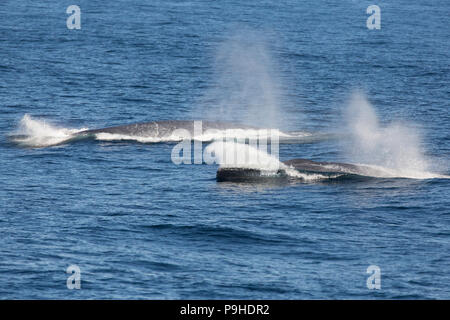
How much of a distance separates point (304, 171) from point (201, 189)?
18.1 feet

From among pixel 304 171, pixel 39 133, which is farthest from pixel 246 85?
pixel 304 171

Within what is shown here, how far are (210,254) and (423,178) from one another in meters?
15.5

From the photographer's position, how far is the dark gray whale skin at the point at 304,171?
45469mm

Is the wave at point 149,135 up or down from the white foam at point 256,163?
up

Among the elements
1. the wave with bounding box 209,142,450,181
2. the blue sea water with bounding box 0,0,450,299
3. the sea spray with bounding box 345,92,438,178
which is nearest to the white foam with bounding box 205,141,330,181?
the wave with bounding box 209,142,450,181

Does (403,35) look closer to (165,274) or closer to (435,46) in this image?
(435,46)

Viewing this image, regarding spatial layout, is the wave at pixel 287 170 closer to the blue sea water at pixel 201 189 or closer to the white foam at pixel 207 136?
the blue sea water at pixel 201 189

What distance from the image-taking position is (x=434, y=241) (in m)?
36.6

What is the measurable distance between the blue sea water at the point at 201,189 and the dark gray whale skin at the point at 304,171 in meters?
0.79

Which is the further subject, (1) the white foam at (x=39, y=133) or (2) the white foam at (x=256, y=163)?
(1) the white foam at (x=39, y=133)

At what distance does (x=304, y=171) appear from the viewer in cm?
4619

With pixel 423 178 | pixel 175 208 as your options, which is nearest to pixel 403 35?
pixel 423 178

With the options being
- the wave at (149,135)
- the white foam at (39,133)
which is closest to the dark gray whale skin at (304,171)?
the wave at (149,135)
